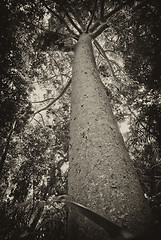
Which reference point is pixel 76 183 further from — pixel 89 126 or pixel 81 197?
pixel 89 126

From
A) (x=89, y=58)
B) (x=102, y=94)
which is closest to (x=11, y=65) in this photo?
(x=89, y=58)

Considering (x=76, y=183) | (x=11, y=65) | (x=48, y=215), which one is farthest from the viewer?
(x=11, y=65)

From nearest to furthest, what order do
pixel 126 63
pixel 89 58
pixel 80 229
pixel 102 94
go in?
1. pixel 80 229
2. pixel 102 94
3. pixel 89 58
4. pixel 126 63

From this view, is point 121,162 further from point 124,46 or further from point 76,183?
point 124,46

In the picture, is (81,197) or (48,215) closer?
(81,197)

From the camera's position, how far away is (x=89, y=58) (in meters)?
2.68

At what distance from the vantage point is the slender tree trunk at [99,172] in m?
0.94

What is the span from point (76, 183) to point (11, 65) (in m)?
3.95

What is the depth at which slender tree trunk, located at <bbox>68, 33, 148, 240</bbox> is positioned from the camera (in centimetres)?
94

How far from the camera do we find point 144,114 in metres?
4.74

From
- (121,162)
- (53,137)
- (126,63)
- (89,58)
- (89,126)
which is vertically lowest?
(121,162)

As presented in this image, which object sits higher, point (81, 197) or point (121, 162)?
point (121, 162)

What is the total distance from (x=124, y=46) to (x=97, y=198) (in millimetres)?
5872

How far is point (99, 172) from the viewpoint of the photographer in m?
1.17
